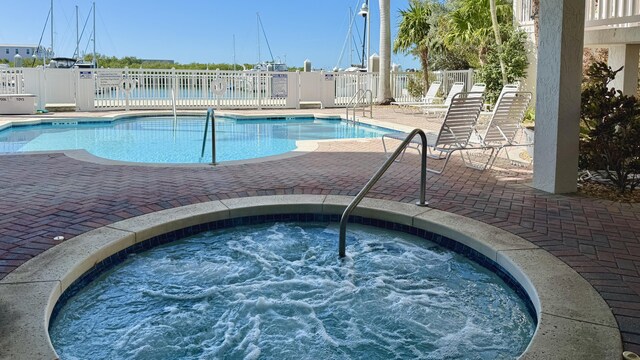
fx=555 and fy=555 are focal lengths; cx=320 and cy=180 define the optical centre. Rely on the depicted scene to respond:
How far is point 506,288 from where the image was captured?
11.9 feet

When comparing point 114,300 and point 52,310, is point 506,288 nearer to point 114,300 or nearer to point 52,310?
point 114,300

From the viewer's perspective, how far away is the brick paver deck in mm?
3621

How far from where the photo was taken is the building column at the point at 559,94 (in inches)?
205

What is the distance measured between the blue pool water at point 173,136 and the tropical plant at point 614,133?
5.11m

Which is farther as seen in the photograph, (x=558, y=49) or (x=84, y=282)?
(x=558, y=49)

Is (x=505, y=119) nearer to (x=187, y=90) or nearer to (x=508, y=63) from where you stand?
(x=508, y=63)

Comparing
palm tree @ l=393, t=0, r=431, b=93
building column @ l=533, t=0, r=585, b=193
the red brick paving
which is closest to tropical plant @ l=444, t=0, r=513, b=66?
palm tree @ l=393, t=0, r=431, b=93

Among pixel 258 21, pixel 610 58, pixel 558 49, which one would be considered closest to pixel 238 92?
pixel 610 58

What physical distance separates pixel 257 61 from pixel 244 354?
34933mm

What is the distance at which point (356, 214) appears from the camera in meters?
4.97

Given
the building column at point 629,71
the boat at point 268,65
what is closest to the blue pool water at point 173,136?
the building column at point 629,71

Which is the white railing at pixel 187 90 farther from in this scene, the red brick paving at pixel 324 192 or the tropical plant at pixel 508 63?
the red brick paving at pixel 324 192

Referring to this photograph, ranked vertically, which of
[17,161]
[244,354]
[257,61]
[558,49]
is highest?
[257,61]

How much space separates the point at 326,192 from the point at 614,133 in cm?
290
